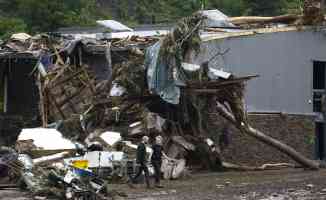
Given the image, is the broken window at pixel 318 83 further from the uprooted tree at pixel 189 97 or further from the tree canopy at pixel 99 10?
the tree canopy at pixel 99 10

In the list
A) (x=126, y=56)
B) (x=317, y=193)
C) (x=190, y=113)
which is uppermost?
(x=126, y=56)

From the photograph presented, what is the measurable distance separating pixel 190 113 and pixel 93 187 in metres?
7.68

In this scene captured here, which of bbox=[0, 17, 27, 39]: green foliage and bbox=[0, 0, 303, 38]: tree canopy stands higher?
bbox=[0, 0, 303, 38]: tree canopy

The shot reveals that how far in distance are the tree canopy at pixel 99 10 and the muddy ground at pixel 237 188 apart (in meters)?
19.6

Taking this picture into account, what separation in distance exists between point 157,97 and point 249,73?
16.0ft

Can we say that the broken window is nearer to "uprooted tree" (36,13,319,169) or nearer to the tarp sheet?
"uprooted tree" (36,13,319,169)

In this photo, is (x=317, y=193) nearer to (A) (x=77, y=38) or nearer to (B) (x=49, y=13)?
(A) (x=77, y=38)

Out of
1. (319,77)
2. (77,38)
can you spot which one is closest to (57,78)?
(77,38)

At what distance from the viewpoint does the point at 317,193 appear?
2197cm

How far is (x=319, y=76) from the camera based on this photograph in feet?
108

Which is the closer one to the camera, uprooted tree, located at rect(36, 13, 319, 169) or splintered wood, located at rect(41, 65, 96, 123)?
uprooted tree, located at rect(36, 13, 319, 169)

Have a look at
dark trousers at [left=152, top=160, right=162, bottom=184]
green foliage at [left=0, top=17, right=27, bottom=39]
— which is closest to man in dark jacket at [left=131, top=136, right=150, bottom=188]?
dark trousers at [left=152, top=160, right=162, bottom=184]

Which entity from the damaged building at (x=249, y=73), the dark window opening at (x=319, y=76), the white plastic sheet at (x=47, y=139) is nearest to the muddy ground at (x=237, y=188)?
the white plastic sheet at (x=47, y=139)

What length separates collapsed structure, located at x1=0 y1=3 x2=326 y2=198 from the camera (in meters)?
26.1
